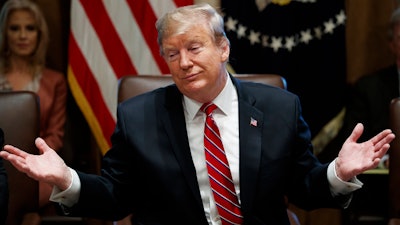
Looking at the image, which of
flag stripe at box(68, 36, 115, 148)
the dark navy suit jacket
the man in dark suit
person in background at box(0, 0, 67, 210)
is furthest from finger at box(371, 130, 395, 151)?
person in background at box(0, 0, 67, 210)

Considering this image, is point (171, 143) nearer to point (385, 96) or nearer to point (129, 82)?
point (129, 82)

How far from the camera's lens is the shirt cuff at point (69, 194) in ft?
8.48

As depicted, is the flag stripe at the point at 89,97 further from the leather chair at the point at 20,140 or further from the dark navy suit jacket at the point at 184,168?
the dark navy suit jacket at the point at 184,168

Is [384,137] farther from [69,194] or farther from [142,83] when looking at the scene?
[142,83]

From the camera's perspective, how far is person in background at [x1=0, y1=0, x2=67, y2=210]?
4.38m

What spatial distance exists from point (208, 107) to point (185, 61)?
0.75ft

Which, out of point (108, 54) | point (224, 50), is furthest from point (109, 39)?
point (224, 50)

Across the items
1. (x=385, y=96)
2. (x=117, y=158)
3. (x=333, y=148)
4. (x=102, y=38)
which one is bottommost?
(x=333, y=148)

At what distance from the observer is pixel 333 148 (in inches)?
176

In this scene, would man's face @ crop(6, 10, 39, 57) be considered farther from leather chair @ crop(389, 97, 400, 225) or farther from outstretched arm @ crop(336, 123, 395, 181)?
outstretched arm @ crop(336, 123, 395, 181)

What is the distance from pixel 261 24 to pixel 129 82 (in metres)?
1.19

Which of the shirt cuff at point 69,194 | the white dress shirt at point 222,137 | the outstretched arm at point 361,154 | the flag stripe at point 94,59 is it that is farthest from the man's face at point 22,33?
the outstretched arm at point 361,154

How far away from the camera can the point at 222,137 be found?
2783mm

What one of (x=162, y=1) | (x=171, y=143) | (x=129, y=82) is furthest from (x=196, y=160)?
(x=162, y=1)
